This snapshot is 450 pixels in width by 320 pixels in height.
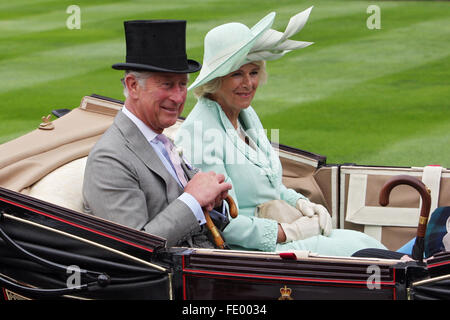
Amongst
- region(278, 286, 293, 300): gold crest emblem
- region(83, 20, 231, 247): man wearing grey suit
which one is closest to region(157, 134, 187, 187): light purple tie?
region(83, 20, 231, 247): man wearing grey suit

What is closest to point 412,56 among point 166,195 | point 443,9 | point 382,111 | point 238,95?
point 382,111

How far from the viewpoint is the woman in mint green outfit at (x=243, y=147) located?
404 cm

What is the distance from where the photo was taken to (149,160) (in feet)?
11.8

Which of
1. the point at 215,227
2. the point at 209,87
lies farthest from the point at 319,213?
the point at 209,87

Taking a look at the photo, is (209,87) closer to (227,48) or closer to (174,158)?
(227,48)

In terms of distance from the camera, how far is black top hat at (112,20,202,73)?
3.56m

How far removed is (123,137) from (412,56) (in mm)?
8780

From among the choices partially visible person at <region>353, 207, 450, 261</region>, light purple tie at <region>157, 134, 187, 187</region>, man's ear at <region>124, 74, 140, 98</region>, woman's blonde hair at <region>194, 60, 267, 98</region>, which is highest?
man's ear at <region>124, 74, 140, 98</region>

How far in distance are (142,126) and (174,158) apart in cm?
28

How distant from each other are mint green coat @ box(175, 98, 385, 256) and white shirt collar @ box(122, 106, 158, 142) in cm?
→ 42

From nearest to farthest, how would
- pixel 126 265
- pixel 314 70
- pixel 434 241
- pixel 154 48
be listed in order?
pixel 126 265, pixel 154 48, pixel 434 241, pixel 314 70

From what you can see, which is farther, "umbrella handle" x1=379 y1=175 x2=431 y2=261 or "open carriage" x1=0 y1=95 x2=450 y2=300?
"umbrella handle" x1=379 y1=175 x2=431 y2=261

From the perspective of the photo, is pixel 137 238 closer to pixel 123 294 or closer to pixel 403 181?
pixel 123 294

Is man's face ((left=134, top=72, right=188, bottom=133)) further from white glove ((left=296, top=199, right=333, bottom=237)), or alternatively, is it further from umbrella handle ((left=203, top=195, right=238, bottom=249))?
white glove ((left=296, top=199, right=333, bottom=237))
